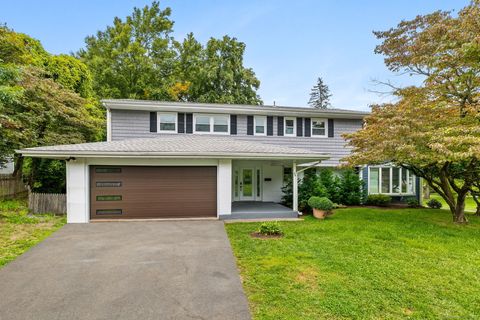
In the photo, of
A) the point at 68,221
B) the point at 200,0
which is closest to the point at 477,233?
the point at 68,221

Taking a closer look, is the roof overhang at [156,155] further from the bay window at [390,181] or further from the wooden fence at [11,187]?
the wooden fence at [11,187]

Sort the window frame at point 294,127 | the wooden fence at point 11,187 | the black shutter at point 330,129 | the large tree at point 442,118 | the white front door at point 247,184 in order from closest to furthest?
the large tree at point 442,118
the wooden fence at point 11,187
the white front door at point 247,184
the window frame at point 294,127
the black shutter at point 330,129

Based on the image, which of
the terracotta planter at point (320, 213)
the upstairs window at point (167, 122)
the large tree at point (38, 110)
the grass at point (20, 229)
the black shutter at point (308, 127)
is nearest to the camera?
the grass at point (20, 229)

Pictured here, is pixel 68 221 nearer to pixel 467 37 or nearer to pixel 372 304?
pixel 372 304

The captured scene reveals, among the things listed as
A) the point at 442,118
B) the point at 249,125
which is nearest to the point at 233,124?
the point at 249,125

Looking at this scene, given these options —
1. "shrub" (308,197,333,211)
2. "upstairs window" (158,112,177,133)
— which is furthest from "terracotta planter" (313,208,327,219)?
"upstairs window" (158,112,177,133)

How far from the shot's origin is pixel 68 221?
832cm

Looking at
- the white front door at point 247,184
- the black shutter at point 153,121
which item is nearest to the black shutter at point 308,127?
the white front door at point 247,184

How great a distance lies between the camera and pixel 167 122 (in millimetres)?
12266

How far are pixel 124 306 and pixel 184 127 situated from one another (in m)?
9.69

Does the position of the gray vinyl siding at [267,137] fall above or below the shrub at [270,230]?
above

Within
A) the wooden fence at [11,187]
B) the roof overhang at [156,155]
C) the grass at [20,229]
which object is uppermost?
the roof overhang at [156,155]

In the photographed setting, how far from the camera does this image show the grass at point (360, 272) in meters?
3.38

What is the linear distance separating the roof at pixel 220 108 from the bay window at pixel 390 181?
3.34 metres
